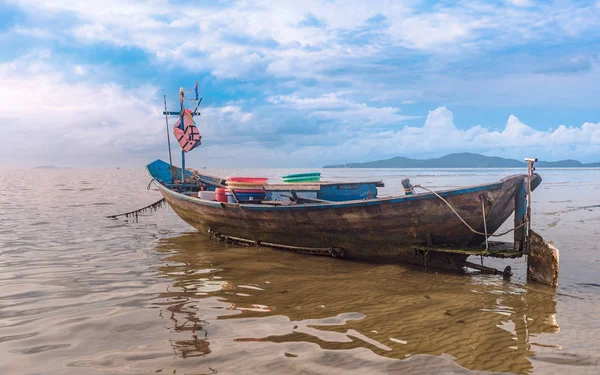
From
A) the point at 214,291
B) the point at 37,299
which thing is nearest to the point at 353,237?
the point at 214,291

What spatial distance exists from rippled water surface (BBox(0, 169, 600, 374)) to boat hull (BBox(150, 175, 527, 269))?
398 mm

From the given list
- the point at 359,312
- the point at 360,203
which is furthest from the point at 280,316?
the point at 360,203

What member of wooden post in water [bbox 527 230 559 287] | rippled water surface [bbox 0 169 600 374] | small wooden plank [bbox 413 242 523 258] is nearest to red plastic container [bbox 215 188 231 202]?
rippled water surface [bbox 0 169 600 374]

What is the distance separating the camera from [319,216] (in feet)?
30.2

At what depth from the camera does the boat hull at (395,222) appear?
7930mm

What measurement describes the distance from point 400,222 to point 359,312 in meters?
2.73

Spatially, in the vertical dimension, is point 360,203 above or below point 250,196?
below

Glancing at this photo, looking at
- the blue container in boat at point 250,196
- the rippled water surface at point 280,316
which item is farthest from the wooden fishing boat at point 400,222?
the rippled water surface at point 280,316

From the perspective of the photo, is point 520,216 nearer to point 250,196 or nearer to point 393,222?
point 393,222

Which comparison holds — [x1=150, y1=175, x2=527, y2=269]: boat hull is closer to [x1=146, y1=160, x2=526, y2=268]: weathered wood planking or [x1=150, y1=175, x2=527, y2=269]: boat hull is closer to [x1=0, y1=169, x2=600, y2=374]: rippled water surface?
[x1=146, y1=160, x2=526, y2=268]: weathered wood planking

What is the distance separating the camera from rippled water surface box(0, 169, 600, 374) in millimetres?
4602

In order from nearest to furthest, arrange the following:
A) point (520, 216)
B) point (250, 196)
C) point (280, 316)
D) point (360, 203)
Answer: point (280, 316) → point (520, 216) → point (360, 203) → point (250, 196)

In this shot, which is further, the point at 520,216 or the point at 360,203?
the point at 360,203

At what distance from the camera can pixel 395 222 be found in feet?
27.8
